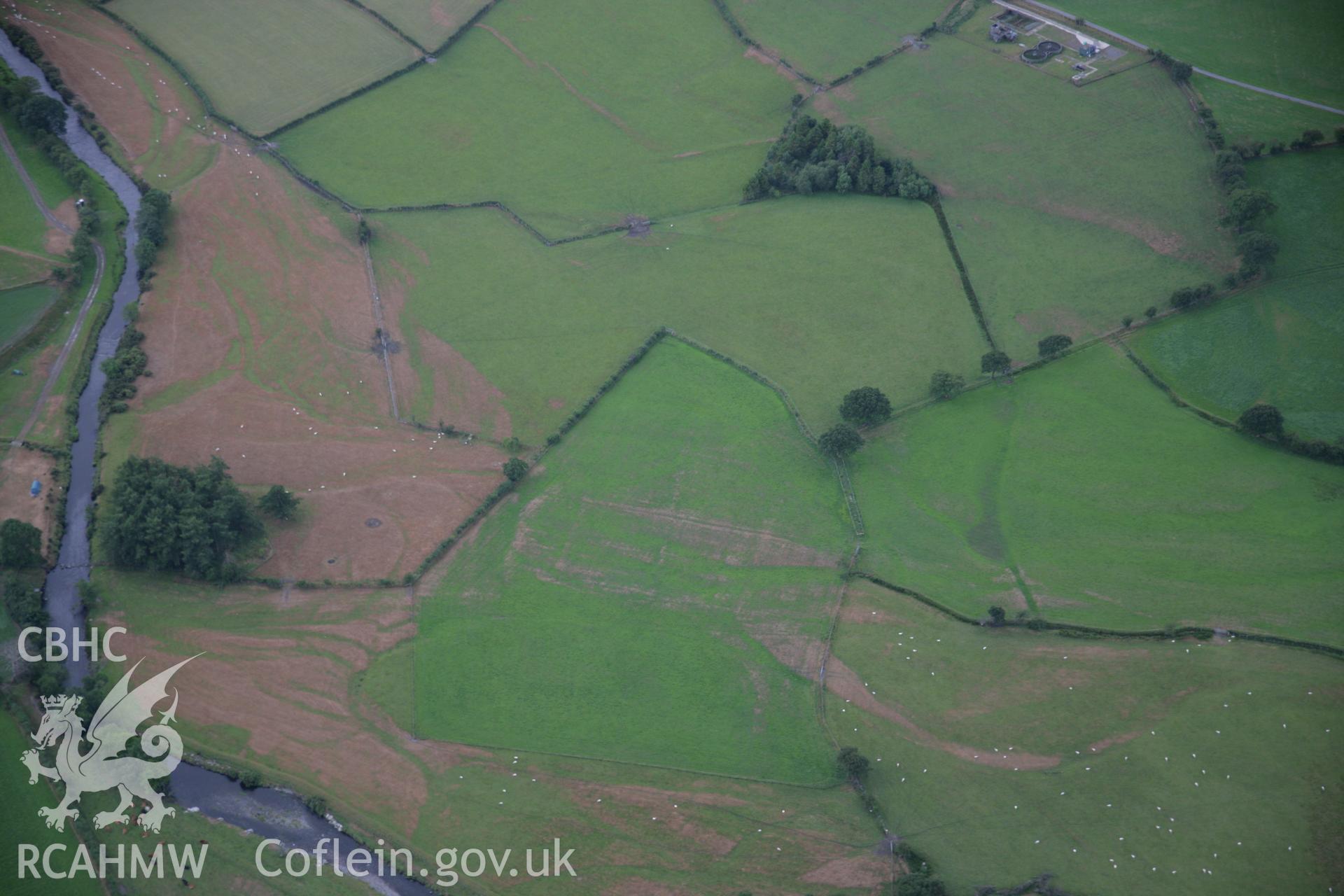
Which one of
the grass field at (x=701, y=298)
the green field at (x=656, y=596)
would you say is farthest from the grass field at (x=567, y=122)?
the green field at (x=656, y=596)

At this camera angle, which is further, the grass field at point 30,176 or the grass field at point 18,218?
the grass field at point 30,176

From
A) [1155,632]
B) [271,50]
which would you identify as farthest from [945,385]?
[271,50]

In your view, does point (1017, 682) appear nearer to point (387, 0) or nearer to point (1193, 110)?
point (1193, 110)

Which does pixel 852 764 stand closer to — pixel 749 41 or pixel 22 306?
pixel 22 306

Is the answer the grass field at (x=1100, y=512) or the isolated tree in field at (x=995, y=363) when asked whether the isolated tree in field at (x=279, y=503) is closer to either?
the grass field at (x=1100, y=512)

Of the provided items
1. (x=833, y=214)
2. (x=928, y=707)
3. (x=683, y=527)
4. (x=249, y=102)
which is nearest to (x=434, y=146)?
(x=249, y=102)

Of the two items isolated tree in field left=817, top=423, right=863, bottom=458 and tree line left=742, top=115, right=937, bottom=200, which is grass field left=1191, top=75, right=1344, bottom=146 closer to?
tree line left=742, top=115, right=937, bottom=200
